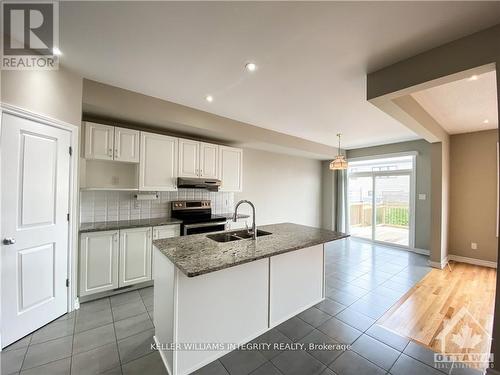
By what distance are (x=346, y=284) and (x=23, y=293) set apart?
3798 millimetres

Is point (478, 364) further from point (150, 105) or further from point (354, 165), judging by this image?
point (354, 165)

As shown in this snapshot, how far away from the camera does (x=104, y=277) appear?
261cm

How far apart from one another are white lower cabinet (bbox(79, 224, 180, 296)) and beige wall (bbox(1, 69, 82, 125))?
139 centimetres

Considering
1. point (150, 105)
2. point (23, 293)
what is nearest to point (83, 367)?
point (23, 293)

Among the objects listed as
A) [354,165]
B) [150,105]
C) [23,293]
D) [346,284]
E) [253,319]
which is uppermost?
[150,105]

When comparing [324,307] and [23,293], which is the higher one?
[23,293]

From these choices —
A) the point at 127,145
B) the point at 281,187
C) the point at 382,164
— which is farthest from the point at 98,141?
the point at 382,164

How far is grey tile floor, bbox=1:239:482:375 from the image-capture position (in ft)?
5.40

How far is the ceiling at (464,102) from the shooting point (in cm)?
239

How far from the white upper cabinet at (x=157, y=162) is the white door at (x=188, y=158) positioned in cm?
10

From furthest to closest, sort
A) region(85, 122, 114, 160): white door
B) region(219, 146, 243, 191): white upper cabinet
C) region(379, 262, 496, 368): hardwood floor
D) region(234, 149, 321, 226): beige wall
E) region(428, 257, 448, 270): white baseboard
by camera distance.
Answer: region(234, 149, 321, 226): beige wall, region(219, 146, 243, 191): white upper cabinet, region(428, 257, 448, 270): white baseboard, region(85, 122, 114, 160): white door, region(379, 262, 496, 368): hardwood floor

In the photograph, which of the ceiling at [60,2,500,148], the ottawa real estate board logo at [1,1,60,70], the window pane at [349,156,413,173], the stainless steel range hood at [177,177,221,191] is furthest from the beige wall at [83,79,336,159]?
the window pane at [349,156,413,173]

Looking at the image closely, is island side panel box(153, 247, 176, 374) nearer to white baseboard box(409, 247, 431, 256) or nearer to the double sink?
the double sink

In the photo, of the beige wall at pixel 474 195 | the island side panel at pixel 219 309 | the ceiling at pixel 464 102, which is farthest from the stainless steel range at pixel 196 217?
the beige wall at pixel 474 195
